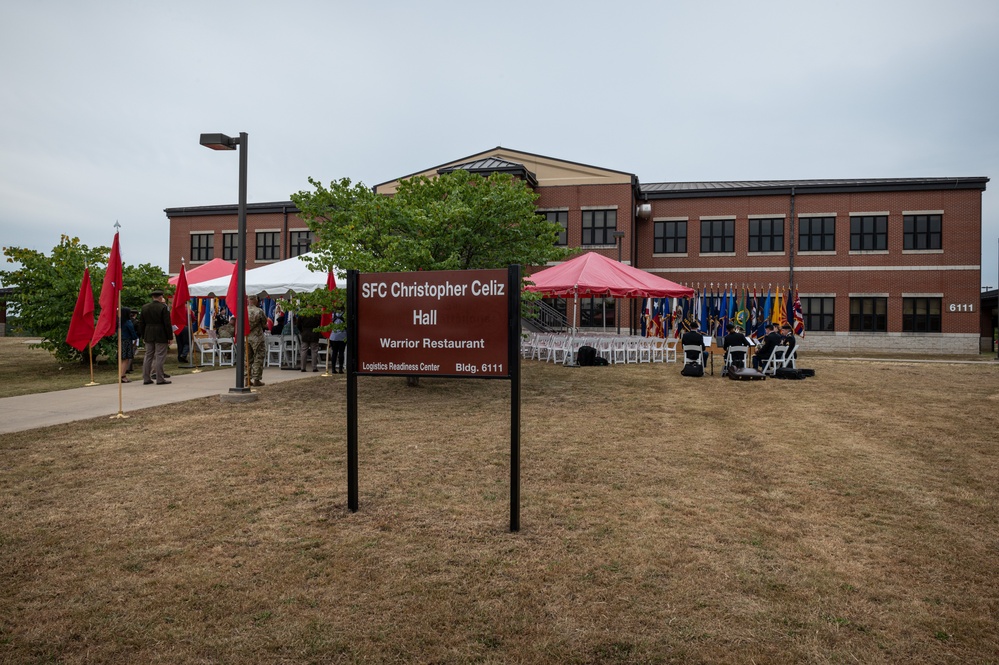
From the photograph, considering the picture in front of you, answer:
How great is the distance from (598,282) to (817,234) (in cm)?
2067

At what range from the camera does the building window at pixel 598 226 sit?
34750 millimetres

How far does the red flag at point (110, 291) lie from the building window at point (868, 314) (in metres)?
33.2

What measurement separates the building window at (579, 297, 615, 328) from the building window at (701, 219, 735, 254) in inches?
232

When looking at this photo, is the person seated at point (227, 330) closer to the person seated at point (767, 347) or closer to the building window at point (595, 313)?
the person seated at point (767, 347)

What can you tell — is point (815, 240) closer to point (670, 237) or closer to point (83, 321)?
point (670, 237)

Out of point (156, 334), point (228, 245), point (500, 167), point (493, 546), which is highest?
point (500, 167)

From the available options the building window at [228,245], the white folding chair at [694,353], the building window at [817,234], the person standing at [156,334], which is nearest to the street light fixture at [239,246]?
the person standing at [156,334]

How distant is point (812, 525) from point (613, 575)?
6.26ft

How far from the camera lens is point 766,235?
114ft

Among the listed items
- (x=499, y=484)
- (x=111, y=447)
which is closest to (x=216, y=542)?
(x=499, y=484)

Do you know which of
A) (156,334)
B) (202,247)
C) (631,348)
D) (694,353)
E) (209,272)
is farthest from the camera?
(202,247)

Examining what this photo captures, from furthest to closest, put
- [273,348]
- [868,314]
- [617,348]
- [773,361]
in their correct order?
[868,314], [617,348], [273,348], [773,361]

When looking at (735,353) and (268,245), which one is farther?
(268,245)

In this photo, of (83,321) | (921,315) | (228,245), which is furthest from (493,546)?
(228,245)
